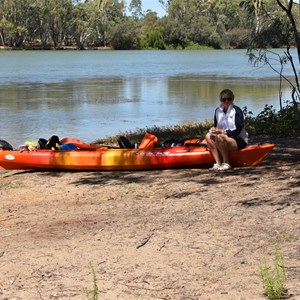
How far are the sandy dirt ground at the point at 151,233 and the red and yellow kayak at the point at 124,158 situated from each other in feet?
0.58

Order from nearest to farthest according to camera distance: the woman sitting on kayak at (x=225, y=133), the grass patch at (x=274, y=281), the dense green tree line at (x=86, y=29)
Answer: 1. the grass patch at (x=274, y=281)
2. the woman sitting on kayak at (x=225, y=133)
3. the dense green tree line at (x=86, y=29)

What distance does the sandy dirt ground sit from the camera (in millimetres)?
4414

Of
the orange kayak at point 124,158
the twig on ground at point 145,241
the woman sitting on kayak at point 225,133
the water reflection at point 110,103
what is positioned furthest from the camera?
the water reflection at point 110,103

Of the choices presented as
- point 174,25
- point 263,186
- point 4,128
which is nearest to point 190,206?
point 263,186

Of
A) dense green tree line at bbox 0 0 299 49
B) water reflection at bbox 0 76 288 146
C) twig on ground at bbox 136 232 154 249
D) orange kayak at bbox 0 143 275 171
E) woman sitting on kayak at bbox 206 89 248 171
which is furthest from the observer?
dense green tree line at bbox 0 0 299 49

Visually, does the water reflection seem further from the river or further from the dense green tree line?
the dense green tree line

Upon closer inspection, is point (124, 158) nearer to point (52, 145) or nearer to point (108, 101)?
point (52, 145)

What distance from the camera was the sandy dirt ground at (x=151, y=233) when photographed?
4.41 metres

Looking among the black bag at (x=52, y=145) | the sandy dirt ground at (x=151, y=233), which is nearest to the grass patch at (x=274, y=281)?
the sandy dirt ground at (x=151, y=233)

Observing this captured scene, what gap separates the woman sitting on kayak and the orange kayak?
4.4 inches

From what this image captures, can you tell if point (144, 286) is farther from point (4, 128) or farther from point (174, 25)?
point (174, 25)

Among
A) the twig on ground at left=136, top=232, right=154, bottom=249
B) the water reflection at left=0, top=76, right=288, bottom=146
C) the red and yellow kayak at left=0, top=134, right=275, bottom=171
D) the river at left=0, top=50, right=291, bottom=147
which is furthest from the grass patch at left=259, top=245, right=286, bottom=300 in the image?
the river at left=0, top=50, right=291, bottom=147

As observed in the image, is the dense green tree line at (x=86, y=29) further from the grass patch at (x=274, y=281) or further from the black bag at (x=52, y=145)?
the grass patch at (x=274, y=281)

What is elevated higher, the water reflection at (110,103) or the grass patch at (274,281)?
the grass patch at (274,281)
